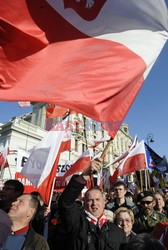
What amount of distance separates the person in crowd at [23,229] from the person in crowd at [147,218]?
181 cm

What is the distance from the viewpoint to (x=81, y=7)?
2613 millimetres

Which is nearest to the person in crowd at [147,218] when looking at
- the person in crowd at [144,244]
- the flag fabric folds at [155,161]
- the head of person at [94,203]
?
the head of person at [94,203]

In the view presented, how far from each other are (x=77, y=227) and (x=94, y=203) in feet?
1.24

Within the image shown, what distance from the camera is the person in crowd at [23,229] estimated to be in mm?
2132

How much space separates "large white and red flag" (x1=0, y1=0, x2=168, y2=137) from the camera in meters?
2.20

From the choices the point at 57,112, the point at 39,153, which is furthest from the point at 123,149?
the point at 39,153

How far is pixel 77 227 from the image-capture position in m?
2.16

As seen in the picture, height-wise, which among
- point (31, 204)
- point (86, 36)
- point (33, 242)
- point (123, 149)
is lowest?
point (33, 242)

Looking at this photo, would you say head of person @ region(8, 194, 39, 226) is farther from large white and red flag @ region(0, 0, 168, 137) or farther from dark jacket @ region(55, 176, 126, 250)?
large white and red flag @ region(0, 0, 168, 137)

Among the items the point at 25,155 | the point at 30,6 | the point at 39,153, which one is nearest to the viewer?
the point at 30,6

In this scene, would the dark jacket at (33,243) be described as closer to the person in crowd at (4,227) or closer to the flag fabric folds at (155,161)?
the person in crowd at (4,227)

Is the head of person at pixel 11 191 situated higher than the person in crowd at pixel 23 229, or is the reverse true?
the head of person at pixel 11 191

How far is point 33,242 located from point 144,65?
2257mm

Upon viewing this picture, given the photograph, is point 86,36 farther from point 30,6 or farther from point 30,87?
point 30,87
